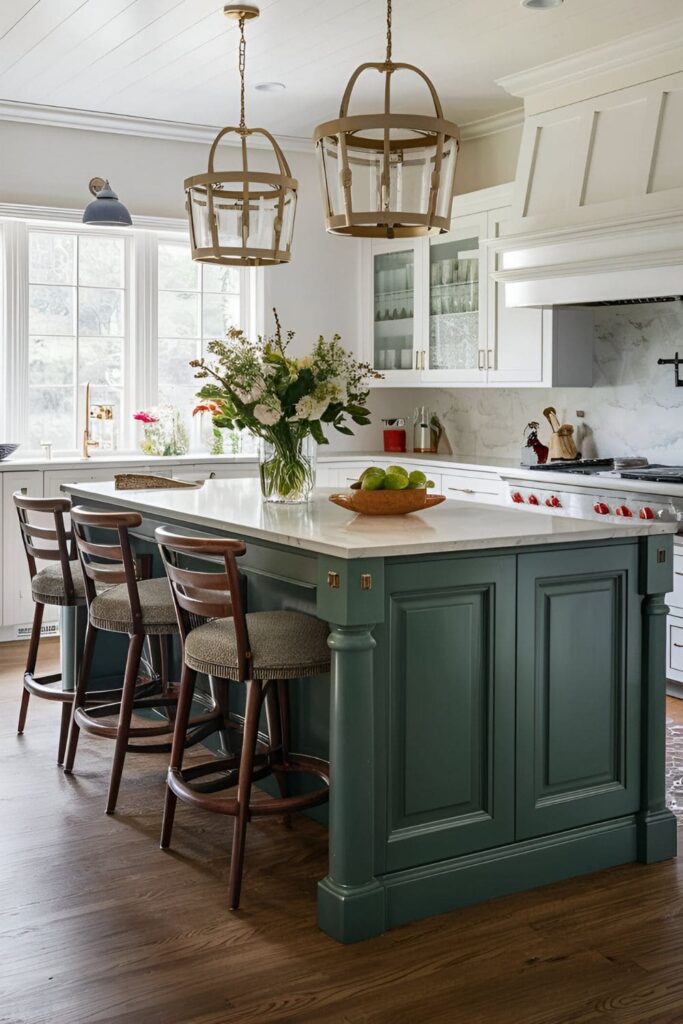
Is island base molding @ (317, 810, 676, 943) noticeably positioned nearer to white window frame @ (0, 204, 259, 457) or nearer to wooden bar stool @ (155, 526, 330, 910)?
wooden bar stool @ (155, 526, 330, 910)

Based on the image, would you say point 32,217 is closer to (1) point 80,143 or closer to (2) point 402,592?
(1) point 80,143

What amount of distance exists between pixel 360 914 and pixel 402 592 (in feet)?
2.61

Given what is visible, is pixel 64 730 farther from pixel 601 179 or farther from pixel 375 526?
pixel 601 179

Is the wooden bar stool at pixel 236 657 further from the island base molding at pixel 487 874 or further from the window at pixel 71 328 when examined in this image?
the window at pixel 71 328

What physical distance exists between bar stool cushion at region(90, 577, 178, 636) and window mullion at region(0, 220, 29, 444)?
286cm

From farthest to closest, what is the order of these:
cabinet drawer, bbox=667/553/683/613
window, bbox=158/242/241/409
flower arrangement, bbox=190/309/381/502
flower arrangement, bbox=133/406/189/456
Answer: window, bbox=158/242/241/409 < flower arrangement, bbox=133/406/189/456 < cabinet drawer, bbox=667/553/683/613 < flower arrangement, bbox=190/309/381/502

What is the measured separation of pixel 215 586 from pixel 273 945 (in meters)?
0.91

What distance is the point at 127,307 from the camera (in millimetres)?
6562

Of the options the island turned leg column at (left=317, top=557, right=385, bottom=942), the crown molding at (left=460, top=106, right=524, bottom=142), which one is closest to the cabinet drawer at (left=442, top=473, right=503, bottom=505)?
the crown molding at (left=460, top=106, right=524, bottom=142)

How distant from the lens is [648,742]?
10.4ft

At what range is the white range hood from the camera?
4602 millimetres

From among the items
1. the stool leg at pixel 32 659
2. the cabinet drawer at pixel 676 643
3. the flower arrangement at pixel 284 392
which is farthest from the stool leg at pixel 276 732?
the cabinet drawer at pixel 676 643

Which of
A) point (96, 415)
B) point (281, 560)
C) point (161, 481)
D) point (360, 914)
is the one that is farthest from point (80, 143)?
point (360, 914)

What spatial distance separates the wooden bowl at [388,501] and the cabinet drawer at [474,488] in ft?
7.85
